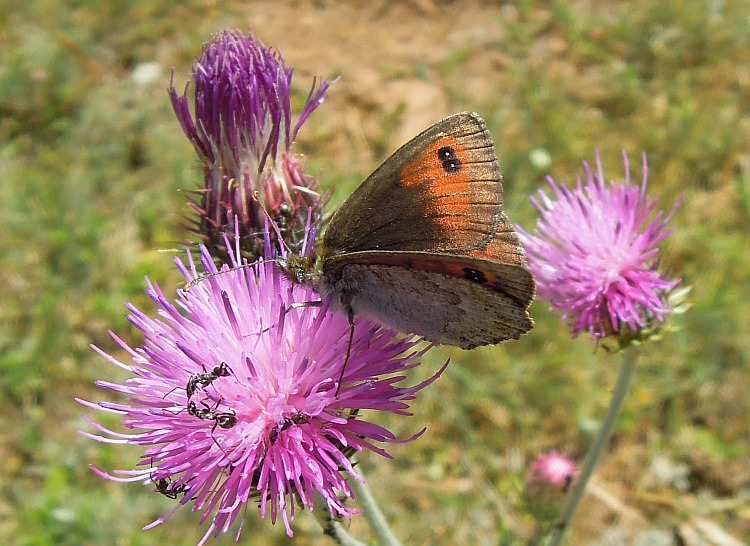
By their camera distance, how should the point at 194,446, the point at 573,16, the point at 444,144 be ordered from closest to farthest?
the point at 194,446 < the point at 444,144 < the point at 573,16

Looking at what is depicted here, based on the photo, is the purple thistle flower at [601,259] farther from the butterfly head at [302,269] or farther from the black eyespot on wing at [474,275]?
the butterfly head at [302,269]

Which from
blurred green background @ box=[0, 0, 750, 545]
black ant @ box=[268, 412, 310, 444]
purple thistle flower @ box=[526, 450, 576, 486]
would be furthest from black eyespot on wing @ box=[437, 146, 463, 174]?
purple thistle flower @ box=[526, 450, 576, 486]

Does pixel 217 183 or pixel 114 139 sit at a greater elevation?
pixel 114 139

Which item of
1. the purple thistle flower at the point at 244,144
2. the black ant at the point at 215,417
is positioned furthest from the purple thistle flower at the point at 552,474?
the black ant at the point at 215,417

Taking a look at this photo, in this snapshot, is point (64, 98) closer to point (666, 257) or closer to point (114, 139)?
point (114, 139)

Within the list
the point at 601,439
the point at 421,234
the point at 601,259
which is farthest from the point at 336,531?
the point at 601,259

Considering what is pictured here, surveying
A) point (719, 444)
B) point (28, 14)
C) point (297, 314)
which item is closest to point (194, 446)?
point (297, 314)
